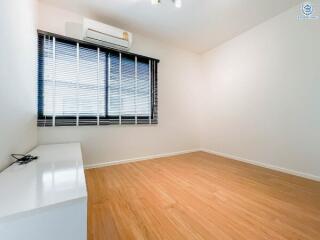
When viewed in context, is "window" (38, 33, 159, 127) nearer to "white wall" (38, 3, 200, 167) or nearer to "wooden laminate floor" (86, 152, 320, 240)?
"white wall" (38, 3, 200, 167)

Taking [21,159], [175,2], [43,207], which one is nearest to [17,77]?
[21,159]

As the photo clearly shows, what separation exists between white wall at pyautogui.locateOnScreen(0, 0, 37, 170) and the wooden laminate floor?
0.92 metres

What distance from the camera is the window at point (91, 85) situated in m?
2.22

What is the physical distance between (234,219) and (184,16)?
2.89m

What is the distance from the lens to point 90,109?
99.5 inches

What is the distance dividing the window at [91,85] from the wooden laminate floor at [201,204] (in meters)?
0.99

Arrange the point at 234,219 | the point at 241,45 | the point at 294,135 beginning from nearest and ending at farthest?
the point at 234,219, the point at 294,135, the point at 241,45

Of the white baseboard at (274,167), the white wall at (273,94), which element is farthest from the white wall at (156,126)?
the white baseboard at (274,167)

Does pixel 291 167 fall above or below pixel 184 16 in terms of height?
below

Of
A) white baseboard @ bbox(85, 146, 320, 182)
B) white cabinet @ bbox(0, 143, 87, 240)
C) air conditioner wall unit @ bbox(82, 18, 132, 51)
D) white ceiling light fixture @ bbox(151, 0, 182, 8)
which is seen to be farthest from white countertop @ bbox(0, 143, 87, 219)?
white ceiling light fixture @ bbox(151, 0, 182, 8)

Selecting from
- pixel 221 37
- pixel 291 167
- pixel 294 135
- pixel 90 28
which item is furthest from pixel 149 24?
pixel 291 167

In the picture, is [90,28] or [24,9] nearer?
[24,9]

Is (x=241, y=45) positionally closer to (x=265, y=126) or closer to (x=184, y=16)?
(x=184, y=16)

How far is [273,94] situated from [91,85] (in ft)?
10.1
